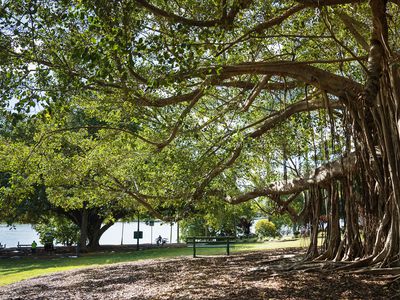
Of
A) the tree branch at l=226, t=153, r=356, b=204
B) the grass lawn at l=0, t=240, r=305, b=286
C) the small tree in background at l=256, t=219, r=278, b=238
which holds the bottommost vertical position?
the grass lawn at l=0, t=240, r=305, b=286

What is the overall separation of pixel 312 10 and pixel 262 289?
5192 millimetres

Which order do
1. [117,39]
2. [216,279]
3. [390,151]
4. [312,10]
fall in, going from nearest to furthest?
[117,39] → [390,151] → [216,279] → [312,10]

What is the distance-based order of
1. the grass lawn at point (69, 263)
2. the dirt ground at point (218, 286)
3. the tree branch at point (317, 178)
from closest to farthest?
the dirt ground at point (218, 286), the tree branch at point (317, 178), the grass lawn at point (69, 263)

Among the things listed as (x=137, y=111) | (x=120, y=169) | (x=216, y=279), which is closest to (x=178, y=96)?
(x=137, y=111)

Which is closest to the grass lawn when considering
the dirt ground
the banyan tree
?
the dirt ground

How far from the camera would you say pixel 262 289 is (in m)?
5.45

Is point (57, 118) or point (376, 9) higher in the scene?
point (376, 9)

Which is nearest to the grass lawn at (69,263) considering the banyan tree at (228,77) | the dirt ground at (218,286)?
the dirt ground at (218,286)

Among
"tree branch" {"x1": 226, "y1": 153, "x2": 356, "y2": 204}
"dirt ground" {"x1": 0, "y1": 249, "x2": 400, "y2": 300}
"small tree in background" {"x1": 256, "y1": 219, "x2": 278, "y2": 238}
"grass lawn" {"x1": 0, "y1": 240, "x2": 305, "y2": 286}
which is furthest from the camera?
"small tree in background" {"x1": 256, "y1": 219, "x2": 278, "y2": 238}

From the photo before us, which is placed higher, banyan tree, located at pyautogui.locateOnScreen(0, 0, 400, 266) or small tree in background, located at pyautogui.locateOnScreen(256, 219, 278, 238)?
banyan tree, located at pyautogui.locateOnScreen(0, 0, 400, 266)

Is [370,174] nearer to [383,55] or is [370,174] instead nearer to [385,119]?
[385,119]

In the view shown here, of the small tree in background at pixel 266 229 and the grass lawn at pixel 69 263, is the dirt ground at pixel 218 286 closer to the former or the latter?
the grass lawn at pixel 69 263

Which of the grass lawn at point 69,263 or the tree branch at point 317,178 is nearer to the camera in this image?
the tree branch at point 317,178

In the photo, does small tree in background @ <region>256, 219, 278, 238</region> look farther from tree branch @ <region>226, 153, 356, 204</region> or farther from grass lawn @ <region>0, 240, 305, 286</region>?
tree branch @ <region>226, 153, 356, 204</region>
